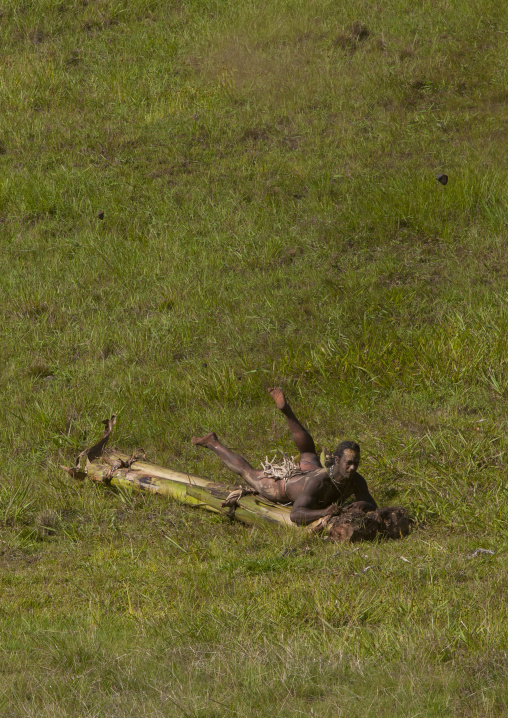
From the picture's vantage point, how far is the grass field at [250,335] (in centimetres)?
405

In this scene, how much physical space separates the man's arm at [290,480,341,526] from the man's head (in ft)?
0.68

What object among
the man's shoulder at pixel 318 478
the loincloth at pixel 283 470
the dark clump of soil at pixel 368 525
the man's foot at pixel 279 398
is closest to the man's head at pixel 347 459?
the man's shoulder at pixel 318 478

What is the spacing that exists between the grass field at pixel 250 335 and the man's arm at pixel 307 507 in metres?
0.16

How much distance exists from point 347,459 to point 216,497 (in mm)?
1086

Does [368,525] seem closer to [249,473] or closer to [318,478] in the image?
[318,478]

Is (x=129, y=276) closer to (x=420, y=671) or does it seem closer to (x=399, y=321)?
(x=399, y=321)

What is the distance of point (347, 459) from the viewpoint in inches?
225

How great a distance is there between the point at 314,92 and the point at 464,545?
28.1 feet

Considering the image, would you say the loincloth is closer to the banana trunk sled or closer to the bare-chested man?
the bare-chested man

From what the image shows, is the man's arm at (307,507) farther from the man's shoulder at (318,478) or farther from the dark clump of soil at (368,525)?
the dark clump of soil at (368,525)

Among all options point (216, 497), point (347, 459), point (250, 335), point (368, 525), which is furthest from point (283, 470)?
point (250, 335)

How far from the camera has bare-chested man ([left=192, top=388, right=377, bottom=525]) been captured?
5758 millimetres

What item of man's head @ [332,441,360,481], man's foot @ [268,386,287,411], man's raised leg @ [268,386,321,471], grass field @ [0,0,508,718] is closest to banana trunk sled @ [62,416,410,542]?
grass field @ [0,0,508,718]

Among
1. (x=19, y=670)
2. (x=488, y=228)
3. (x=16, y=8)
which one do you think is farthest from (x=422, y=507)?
(x=16, y=8)
